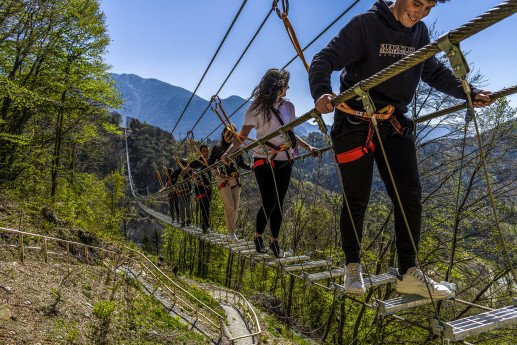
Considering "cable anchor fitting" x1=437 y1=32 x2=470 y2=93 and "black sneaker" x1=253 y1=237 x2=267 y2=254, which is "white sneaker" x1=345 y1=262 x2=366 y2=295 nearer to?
"cable anchor fitting" x1=437 y1=32 x2=470 y2=93

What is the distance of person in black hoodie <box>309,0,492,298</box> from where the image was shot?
1.69 m

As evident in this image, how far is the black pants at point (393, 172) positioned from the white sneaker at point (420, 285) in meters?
0.05

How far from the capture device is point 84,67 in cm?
1062

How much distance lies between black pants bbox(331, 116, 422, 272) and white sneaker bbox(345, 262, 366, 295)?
0.18 metres

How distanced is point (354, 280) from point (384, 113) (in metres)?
0.97

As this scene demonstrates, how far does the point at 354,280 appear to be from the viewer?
1872mm

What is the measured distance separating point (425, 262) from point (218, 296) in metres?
12.3

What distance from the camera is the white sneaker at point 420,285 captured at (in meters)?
1.68

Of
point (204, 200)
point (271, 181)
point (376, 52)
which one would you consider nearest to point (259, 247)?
point (271, 181)

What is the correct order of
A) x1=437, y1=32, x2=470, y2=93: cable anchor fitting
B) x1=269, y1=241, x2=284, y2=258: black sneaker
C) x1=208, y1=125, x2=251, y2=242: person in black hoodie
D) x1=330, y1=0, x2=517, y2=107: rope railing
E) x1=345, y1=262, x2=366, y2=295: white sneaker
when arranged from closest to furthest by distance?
x1=330, y1=0, x2=517, y2=107: rope railing
x1=437, y1=32, x2=470, y2=93: cable anchor fitting
x1=345, y1=262, x2=366, y2=295: white sneaker
x1=269, y1=241, x2=284, y2=258: black sneaker
x1=208, y1=125, x2=251, y2=242: person in black hoodie

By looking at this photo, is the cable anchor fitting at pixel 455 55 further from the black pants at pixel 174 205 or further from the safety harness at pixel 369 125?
the black pants at pixel 174 205

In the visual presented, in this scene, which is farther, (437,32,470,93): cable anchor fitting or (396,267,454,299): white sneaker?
(396,267,454,299): white sneaker

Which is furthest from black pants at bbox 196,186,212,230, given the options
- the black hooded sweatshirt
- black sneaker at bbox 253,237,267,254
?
the black hooded sweatshirt

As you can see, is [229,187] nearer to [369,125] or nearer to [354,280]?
[354,280]
